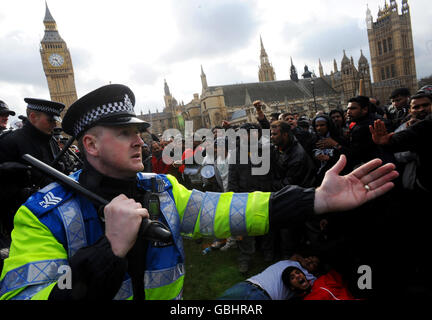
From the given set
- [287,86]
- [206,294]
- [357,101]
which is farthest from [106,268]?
[287,86]

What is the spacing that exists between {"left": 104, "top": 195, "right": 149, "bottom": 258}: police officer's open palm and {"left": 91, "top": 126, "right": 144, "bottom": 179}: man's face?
432 millimetres

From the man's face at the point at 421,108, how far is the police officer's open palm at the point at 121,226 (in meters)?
4.32

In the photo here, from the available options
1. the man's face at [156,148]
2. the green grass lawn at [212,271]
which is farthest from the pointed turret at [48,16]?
the green grass lawn at [212,271]

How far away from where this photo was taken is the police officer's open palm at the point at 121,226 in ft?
3.71

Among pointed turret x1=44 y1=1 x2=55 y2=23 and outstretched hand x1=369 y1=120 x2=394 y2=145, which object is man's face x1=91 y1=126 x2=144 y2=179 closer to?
outstretched hand x1=369 y1=120 x2=394 y2=145

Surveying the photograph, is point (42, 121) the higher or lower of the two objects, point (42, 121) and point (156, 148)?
the higher

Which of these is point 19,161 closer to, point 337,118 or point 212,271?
point 212,271

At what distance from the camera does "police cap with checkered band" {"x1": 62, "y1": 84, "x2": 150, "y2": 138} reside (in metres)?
1.57

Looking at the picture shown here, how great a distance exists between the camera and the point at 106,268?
1.08 metres

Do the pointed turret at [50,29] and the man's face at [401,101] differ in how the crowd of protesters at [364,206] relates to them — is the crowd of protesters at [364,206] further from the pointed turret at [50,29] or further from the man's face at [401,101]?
the pointed turret at [50,29]

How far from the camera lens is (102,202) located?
1.36m

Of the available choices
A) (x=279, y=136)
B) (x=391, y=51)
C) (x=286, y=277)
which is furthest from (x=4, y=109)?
(x=391, y=51)

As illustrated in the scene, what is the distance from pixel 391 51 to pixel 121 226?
3550 inches

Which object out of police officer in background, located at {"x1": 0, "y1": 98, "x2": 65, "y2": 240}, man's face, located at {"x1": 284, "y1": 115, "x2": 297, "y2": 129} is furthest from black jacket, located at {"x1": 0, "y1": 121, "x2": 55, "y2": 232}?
man's face, located at {"x1": 284, "y1": 115, "x2": 297, "y2": 129}
